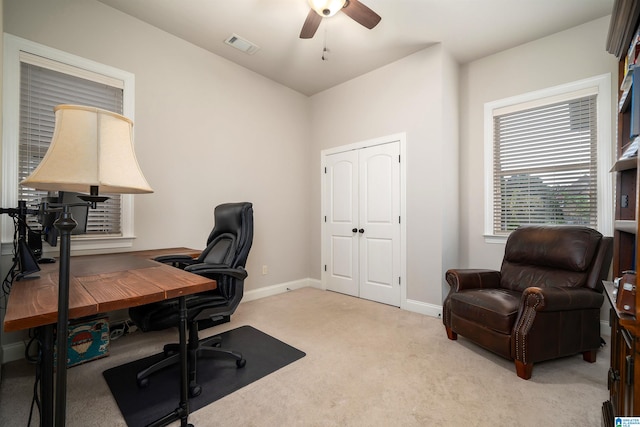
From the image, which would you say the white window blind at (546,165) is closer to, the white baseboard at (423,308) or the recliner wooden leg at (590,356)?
the white baseboard at (423,308)

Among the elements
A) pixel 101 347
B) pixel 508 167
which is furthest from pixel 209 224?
pixel 508 167

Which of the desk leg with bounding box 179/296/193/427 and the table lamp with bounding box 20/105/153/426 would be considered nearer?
the table lamp with bounding box 20/105/153/426

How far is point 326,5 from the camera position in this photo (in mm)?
2146

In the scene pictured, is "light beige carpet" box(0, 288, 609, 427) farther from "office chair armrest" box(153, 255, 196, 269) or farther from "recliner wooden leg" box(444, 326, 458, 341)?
"office chair armrest" box(153, 255, 196, 269)

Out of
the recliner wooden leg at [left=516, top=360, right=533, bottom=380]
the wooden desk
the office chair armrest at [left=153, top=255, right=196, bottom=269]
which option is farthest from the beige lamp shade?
the recliner wooden leg at [left=516, top=360, right=533, bottom=380]

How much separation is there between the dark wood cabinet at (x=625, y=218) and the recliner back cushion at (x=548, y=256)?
71cm

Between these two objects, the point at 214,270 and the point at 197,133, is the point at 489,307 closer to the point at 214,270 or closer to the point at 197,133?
the point at 214,270

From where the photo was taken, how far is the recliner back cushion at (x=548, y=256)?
2.28m

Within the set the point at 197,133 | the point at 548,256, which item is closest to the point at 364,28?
the point at 197,133

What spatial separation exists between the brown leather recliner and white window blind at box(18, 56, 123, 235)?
327 centimetres

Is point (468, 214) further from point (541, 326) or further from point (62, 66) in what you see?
point (62, 66)

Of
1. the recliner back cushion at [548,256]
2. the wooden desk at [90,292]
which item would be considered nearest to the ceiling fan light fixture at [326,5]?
the wooden desk at [90,292]

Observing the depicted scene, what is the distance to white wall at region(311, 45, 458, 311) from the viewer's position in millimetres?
3162

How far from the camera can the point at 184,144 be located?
10.2 feet
